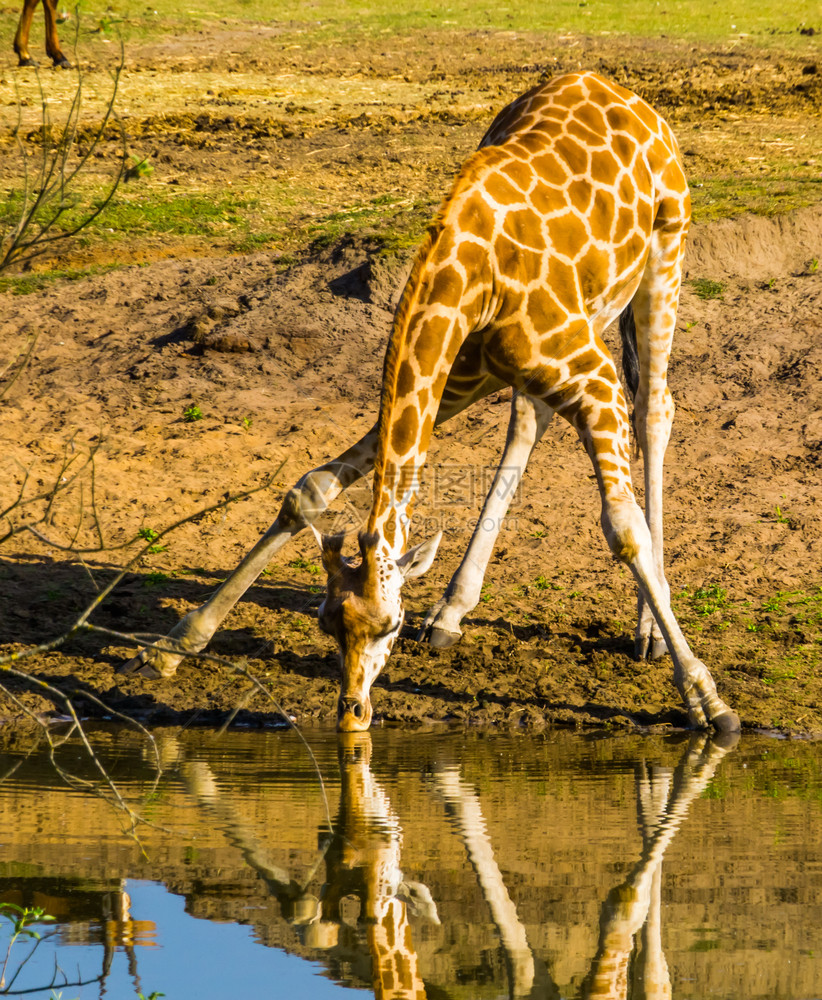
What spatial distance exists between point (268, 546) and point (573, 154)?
2.72 metres

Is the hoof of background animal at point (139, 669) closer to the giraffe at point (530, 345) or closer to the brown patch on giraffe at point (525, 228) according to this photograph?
the giraffe at point (530, 345)

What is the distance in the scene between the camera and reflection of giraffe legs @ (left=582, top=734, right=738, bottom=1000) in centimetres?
318

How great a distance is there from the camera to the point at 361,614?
17.7 ft

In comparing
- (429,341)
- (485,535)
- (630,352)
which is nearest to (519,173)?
(429,341)

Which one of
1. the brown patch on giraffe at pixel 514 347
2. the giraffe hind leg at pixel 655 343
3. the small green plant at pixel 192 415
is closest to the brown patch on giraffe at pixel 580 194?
the giraffe hind leg at pixel 655 343

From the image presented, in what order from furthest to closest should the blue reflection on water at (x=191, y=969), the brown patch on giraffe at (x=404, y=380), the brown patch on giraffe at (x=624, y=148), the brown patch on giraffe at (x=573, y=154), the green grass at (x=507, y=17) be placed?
1. the green grass at (x=507, y=17)
2. the brown patch on giraffe at (x=624, y=148)
3. the brown patch on giraffe at (x=573, y=154)
4. the brown patch on giraffe at (x=404, y=380)
5. the blue reflection on water at (x=191, y=969)

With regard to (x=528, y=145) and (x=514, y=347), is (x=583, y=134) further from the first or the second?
(x=514, y=347)

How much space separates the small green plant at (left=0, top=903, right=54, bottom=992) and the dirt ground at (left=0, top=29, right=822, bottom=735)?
4.35ft

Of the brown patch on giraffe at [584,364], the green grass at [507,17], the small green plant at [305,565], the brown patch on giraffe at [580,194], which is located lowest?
the small green plant at [305,565]

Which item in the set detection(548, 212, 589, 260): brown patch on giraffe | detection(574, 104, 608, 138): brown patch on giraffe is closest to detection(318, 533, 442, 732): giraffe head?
detection(548, 212, 589, 260): brown patch on giraffe

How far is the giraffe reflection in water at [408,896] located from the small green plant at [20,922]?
699 mm

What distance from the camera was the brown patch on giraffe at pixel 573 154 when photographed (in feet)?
22.4

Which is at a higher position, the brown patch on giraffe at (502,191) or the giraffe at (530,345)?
the brown patch on giraffe at (502,191)

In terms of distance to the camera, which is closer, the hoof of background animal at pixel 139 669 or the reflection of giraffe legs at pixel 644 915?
the reflection of giraffe legs at pixel 644 915
